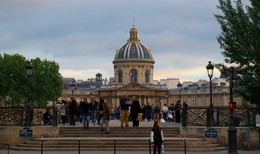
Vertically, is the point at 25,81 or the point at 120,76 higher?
the point at 120,76

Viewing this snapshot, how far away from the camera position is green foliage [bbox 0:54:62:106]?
3172 inches

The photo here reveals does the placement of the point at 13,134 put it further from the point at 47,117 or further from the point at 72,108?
the point at 72,108

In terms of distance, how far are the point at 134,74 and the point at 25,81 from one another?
55.6 metres

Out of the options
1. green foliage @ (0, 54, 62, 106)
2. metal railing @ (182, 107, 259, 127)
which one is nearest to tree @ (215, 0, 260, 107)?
metal railing @ (182, 107, 259, 127)

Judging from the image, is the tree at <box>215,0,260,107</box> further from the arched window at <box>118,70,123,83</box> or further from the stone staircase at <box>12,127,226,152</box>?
the arched window at <box>118,70,123,83</box>

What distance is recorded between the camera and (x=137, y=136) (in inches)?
1222

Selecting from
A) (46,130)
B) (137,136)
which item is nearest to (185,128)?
(137,136)

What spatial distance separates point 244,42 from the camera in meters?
32.2

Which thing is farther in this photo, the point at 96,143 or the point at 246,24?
the point at 246,24

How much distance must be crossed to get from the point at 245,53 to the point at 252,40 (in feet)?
3.77

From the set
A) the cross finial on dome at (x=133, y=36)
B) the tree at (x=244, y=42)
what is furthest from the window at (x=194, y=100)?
the tree at (x=244, y=42)

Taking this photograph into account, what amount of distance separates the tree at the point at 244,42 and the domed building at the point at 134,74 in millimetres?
97346

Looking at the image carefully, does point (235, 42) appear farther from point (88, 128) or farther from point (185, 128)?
point (88, 128)

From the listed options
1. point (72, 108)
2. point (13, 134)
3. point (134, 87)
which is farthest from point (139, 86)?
point (13, 134)
